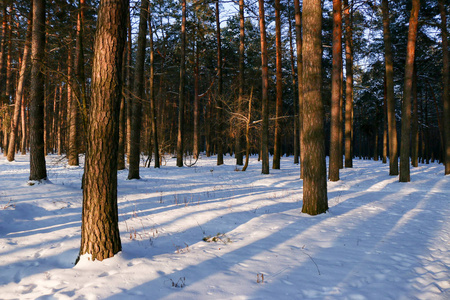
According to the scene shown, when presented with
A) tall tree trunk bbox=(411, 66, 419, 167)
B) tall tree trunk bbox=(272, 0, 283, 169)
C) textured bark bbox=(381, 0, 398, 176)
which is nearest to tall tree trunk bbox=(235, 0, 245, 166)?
tall tree trunk bbox=(272, 0, 283, 169)

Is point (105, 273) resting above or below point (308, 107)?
below

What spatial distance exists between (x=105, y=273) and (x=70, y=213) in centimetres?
327

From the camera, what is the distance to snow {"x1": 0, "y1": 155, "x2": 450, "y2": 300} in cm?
290

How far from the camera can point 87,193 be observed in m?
3.44

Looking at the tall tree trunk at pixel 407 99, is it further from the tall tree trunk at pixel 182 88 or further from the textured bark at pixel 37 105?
the textured bark at pixel 37 105

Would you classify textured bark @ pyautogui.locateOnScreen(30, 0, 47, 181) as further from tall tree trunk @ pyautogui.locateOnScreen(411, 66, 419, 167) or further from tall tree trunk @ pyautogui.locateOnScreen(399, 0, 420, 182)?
tall tree trunk @ pyautogui.locateOnScreen(411, 66, 419, 167)

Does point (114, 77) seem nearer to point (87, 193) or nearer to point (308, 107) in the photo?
point (87, 193)

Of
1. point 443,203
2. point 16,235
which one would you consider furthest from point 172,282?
point 443,203

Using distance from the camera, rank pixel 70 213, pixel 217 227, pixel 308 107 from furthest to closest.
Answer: pixel 308 107 < pixel 70 213 < pixel 217 227

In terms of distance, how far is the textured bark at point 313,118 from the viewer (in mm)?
6188

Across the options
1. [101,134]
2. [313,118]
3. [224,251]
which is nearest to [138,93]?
[313,118]

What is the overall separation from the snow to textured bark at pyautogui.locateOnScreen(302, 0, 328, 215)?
19.6 inches

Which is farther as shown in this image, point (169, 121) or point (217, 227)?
point (169, 121)

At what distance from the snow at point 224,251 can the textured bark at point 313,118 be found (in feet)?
1.64
